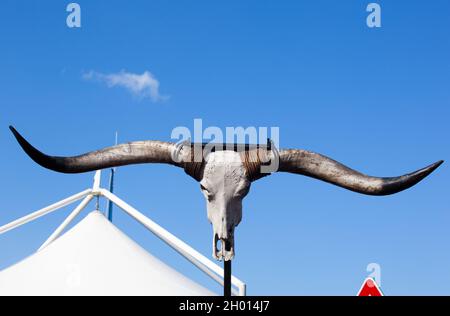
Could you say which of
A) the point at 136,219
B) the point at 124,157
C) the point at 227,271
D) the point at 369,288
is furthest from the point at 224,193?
the point at 136,219

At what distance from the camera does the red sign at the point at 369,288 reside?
A: 8.12m

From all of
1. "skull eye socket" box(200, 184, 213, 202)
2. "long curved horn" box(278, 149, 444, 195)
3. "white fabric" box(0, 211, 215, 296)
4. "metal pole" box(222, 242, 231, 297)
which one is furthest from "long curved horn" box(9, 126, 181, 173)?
"white fabric" box(0, 211, 215, 296)

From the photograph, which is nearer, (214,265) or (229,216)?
(229,216)

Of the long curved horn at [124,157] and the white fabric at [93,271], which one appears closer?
the long curved horn at [124,157]

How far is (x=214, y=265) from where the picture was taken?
16328 millimetres

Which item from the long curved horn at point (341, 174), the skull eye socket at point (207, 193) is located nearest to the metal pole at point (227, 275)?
the skull eye socket at point (207, 193)

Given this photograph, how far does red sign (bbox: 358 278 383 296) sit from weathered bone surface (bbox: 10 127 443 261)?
3.45m

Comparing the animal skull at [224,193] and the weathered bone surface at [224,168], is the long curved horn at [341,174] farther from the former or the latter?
the animal skull at [224,193]

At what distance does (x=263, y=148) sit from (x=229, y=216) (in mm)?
686

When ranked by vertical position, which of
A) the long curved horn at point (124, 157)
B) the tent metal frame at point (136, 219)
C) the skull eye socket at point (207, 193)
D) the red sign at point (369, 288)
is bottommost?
the red sign at point (369, 288)

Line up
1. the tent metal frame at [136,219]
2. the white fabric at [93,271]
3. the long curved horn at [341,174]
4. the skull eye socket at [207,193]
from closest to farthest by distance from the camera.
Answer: the long curved horn at [341,174]
the skull eye socket at [207,193]
the white fabric at [93,271]
the tent metal frame at [136,219]
